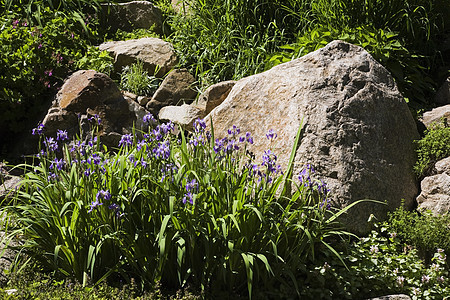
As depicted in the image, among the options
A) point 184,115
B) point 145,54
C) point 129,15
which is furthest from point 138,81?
point 129,15

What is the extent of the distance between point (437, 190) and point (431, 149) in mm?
427

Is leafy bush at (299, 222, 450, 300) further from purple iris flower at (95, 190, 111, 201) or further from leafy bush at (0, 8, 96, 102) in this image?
leafy bush at (0, 8, 96, 102)

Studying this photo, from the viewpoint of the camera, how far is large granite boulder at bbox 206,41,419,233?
4965 mm

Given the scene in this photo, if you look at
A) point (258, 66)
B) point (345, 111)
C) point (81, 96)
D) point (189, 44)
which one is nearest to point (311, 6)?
point (258, 66)

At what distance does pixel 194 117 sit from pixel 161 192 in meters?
2.33

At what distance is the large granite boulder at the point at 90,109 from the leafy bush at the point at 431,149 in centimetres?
297

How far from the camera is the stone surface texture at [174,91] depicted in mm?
7023

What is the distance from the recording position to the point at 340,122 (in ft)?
16.9

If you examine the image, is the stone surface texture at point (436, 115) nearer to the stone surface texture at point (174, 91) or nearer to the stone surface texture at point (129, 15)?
the stone surface texture at point (174, 91)

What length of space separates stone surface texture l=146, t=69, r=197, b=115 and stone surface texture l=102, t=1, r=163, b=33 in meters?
1.62

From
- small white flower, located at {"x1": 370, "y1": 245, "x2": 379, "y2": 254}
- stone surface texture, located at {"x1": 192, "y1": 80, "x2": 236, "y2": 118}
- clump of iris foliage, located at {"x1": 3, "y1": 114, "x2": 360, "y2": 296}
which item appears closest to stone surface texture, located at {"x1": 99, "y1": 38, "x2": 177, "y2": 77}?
stone surface texture, located at {"x1": 192, "y1": 80, "x2": 236, "y2": 118}

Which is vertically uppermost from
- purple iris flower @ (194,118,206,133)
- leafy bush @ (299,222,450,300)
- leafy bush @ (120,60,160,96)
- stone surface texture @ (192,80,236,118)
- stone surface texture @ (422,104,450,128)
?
leafy bush @ (120,60,160,96)

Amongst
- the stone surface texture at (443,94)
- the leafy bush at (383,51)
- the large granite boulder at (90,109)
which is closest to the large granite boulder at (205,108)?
the large granite boulder at (90,109)

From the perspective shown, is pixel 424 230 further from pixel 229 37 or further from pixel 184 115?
pixel 229 37
